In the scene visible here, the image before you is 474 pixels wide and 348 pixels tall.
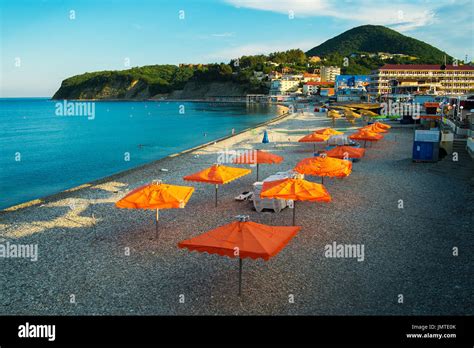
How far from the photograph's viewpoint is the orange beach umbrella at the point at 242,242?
7.45 meters

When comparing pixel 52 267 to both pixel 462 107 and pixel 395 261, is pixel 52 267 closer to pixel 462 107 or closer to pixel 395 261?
pixel 395 261

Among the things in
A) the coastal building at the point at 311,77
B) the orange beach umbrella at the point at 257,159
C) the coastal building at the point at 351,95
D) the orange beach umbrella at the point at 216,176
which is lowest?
the orange beach umbrella at the point at 216,176

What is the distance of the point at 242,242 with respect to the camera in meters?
7.62

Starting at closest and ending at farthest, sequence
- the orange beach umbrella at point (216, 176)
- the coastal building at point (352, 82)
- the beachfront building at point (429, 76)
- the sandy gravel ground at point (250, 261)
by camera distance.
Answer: the sandy gravel ground at point (250, 261), the orange beach umbrella at point (216, 176), the beachfront building at point (429, 76), the coastal building at point (352, 82)

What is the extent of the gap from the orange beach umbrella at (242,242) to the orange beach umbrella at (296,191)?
306 centimetres

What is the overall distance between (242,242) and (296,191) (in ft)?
13.9

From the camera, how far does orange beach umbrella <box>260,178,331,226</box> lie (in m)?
11.2

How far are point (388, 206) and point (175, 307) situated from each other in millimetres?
9006

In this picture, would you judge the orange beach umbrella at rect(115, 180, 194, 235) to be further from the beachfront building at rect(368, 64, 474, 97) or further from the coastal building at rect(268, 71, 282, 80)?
the coastal building at rect(268, 71, 282, 80)

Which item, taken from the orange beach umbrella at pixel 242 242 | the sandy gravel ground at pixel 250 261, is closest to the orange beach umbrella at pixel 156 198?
the sandy gravel ground at pixel 250 261

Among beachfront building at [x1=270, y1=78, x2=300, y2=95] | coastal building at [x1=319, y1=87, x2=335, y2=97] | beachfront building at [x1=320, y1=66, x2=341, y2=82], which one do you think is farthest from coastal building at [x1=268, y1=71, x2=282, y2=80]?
coastal building at [x1=319, y1=87, x2=335, y2=97]

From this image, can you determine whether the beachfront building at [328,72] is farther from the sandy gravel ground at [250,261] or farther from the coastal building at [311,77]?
the sandy gravel ground at [250,261]

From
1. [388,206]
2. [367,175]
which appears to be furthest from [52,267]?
[367,175]

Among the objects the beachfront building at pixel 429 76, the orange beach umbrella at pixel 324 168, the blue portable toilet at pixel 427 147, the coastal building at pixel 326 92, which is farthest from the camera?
the coastal building at pixel 326 92
